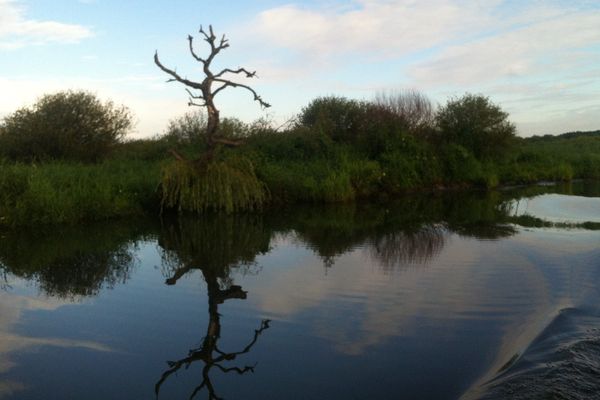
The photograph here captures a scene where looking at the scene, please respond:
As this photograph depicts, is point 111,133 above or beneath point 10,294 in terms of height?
above

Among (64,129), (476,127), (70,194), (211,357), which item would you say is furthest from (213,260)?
(476,127)

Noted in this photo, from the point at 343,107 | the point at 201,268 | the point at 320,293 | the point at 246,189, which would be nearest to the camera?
the point at 320,293

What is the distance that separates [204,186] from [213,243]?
438 cm

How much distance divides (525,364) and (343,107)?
27.0 m

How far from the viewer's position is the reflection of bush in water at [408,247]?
1151 centimetres

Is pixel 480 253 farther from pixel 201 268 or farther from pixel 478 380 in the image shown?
pixel 478 380

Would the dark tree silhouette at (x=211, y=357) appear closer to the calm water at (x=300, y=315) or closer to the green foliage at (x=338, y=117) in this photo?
the calm water at (x=300, y=315)

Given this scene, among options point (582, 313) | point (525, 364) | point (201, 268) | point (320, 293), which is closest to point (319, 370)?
point (525, 364)

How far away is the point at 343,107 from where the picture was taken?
31.9 m

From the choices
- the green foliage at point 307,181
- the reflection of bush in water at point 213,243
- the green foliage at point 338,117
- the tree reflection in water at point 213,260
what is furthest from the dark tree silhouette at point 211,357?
the green foliage at point 338,117

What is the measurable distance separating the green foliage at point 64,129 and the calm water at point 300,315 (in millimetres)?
9831

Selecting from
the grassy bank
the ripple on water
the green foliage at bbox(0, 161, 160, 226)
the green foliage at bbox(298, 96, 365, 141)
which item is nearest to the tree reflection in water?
the green foliage at bbox(0, 161, 160, 226)

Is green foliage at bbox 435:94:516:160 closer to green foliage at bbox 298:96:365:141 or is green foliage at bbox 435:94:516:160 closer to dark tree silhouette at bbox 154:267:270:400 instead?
green foliage at bbox 298:96:365:141

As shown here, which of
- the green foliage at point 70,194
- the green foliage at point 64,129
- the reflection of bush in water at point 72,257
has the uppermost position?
the green foliage at point 64,129
